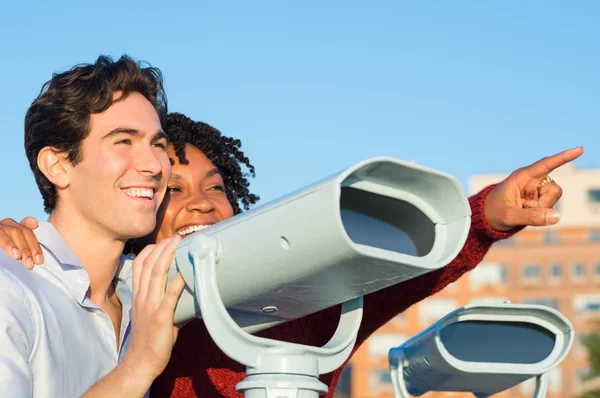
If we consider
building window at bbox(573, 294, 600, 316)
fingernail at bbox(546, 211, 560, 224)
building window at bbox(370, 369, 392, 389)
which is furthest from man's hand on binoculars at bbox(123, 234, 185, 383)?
building window at bbox(573, 294, 600, 316)

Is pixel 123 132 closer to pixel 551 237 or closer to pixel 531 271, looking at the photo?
pixel 531 271

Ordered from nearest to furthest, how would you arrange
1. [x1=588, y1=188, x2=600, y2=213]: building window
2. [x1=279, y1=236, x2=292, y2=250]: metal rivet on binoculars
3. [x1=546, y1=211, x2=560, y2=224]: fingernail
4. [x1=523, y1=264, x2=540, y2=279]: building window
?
[x1=279, y1=236, x2=292, y2=250]: metal rivet on binoculars → [x1=546, y1=211, x2=560, y2=224]: fingernail → [x1=523, y1=264, x2=540, y2=279]: building window → [x1=588, y1=188, x2=600, y2=213]: building window

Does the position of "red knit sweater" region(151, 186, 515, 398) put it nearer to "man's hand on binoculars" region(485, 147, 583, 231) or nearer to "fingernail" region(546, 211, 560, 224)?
"man's hand on binoculars" region(485, 147, 583, 231)

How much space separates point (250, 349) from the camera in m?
1.92

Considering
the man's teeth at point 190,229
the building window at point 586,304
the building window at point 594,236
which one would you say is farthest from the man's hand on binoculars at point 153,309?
the building window at point 594,236

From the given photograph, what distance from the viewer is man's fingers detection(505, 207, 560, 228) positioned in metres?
2.25

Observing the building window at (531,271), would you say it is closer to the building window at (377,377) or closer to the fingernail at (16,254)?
the building window at (377,377)

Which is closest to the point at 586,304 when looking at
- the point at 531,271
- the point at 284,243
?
the point at 531,271

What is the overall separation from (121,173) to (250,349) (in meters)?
0.91

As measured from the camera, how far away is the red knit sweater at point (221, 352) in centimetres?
276

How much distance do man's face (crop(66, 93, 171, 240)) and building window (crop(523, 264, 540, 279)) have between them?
2012 inches

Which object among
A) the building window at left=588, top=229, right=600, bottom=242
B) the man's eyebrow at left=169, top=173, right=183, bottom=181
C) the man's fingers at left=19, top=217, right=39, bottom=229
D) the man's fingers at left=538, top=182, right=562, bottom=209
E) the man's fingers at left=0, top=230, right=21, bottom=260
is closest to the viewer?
the man's fingers at left=538, top=182, right=562, bottom=209

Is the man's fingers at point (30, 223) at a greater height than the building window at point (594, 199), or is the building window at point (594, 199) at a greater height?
the building window at point (594, 199)

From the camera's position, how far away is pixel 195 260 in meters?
1.91
